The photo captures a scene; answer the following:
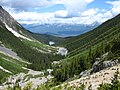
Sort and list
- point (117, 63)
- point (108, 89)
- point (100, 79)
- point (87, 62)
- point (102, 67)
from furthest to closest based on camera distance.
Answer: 1. point (87, 62)
2. point (102, 67)
3. point (117, 63)
4. point (100, 79)
5. point (108, 89)

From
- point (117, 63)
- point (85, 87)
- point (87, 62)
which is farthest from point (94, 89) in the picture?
point (87, 62)

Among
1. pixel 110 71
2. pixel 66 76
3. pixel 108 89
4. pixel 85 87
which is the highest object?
pixel 66 76

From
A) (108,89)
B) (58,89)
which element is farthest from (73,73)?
(108,89)

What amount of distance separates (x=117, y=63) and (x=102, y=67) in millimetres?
11016

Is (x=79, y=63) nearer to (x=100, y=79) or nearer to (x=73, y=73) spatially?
(x=73, y=73)

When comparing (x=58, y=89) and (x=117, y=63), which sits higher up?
(x=117, y=63)

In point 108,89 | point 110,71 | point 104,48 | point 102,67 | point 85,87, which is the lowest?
point 108,89

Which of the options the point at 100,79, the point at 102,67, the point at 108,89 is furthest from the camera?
the point at 102,67

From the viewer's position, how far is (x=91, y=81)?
94062 millimetres

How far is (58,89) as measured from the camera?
310 ft

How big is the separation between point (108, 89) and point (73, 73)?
351ft

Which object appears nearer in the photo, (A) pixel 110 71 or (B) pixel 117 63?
(A) pixel 110 71

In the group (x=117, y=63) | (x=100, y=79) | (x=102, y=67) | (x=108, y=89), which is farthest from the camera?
(x=102, y=67)

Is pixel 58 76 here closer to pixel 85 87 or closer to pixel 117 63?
pixel 117 63
